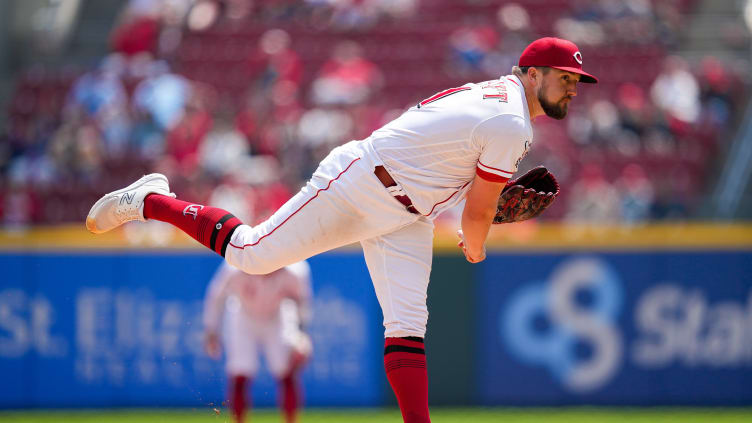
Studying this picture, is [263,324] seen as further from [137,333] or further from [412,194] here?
[412,194]

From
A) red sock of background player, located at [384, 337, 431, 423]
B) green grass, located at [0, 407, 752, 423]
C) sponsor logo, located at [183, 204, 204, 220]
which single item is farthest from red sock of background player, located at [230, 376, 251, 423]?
red sock of background player, located at [384, 337, 431, 423]

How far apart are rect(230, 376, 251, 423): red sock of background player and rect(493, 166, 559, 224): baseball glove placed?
344 cm

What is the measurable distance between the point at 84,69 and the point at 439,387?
7.84m

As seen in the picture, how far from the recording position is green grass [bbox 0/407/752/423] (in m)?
10.3

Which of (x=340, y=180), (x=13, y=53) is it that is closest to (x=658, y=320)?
(x=340, y=180)

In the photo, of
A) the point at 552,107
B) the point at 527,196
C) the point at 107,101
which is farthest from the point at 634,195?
the point at 552,107

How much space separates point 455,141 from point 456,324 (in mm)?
6332

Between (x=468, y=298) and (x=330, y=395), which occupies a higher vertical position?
(x=468, y=298)

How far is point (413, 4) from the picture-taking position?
1636 cm

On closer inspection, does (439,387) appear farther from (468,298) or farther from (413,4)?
(413,4)

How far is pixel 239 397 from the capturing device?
8562 mm

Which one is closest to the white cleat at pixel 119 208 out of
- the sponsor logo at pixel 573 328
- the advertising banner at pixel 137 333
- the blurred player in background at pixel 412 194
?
the blurred player in background at pixel 412 194

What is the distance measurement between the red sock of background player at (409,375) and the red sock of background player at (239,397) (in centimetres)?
329

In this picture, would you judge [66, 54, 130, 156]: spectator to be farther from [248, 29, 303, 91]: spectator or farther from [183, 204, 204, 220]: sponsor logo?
[183, 204, 204, 220]: sponsor logo
